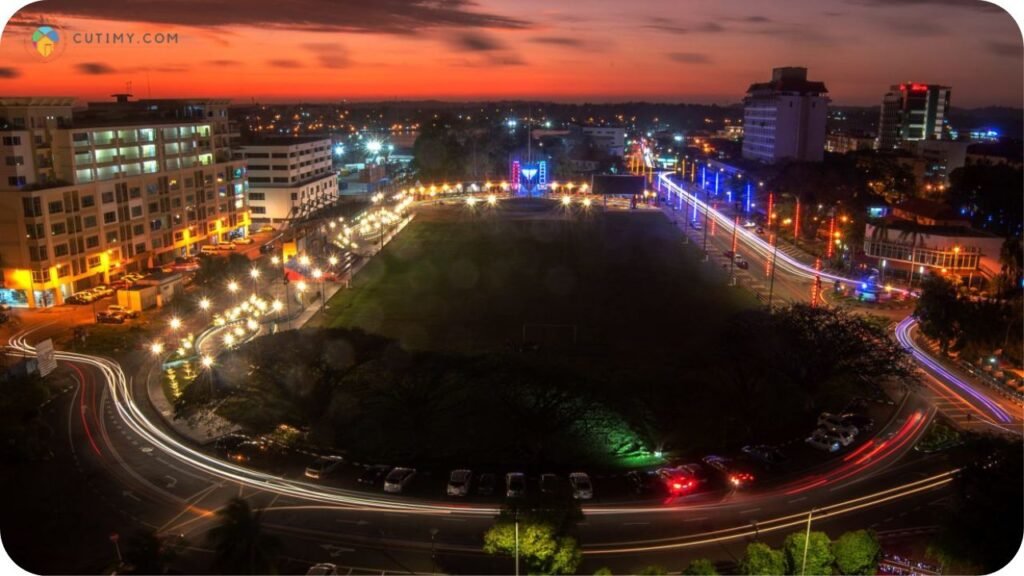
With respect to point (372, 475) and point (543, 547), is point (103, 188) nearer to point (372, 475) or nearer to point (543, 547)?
point (372, 475)

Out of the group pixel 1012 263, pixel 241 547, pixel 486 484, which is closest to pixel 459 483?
pixel 486 484

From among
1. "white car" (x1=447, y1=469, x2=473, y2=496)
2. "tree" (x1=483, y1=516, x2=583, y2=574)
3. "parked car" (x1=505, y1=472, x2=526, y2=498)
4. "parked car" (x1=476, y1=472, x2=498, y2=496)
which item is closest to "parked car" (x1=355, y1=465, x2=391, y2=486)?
"white car" (x1=447, y1=469, x2=473, y2=496)

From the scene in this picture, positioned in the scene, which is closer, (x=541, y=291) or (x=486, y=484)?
(x=486, y=484)

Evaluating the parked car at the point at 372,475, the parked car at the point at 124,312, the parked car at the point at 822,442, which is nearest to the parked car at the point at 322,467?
the parked car at the point at 372,475

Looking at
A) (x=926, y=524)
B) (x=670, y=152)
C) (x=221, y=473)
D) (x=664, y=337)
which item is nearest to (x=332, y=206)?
(x=664, y=337)

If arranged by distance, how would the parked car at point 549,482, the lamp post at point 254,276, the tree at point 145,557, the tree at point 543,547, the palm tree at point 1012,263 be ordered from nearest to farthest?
the tree at point 145,557 < the tree at point 543,547 < the parked car at point 549,482 < the palm tree at point 1012,263 < the lamp post at point 254,276

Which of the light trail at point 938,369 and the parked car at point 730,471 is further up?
the light trail at point 938,369

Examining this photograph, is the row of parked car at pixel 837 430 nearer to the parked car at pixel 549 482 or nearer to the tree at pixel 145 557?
the parked car at pixel 549 482
